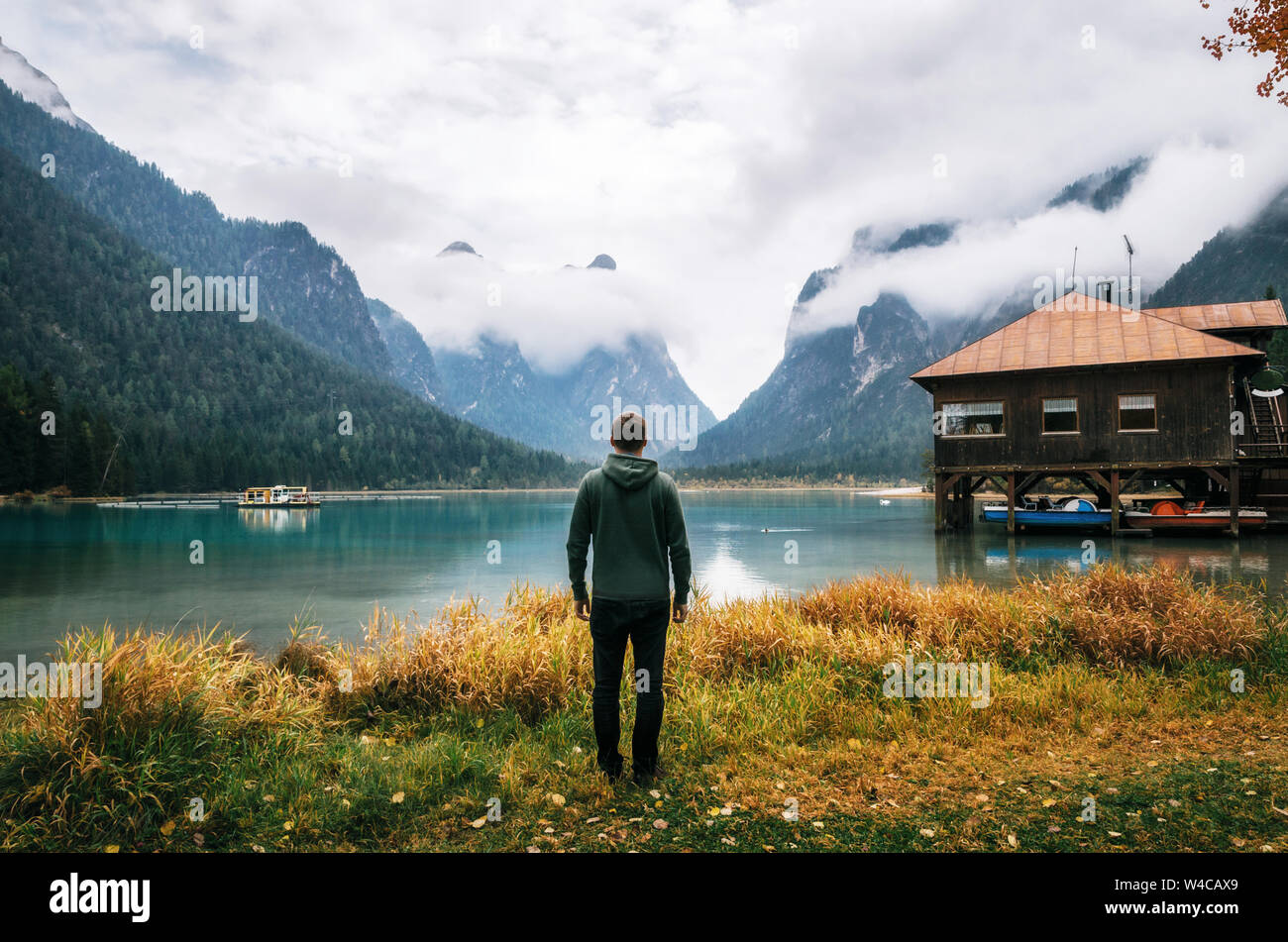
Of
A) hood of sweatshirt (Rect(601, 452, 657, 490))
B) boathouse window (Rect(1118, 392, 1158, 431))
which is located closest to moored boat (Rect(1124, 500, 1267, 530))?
boathouse window (Rect(1118, 392, 1158, 431))

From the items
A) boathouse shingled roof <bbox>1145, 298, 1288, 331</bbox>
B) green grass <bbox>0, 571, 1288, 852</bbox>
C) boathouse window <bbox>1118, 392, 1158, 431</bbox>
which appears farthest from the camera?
boathouse shingled roof <bbox>1145, 298, 1288, 331</bbox>

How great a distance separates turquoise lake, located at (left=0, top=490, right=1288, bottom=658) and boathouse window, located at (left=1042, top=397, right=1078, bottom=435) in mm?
4925

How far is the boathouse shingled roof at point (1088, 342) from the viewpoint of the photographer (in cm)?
2881

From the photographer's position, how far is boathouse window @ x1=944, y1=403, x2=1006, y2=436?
31797mm

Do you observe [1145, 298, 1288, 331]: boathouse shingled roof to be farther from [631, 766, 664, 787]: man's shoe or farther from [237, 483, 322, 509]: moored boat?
[237, 483, 322, 509]: moored boat

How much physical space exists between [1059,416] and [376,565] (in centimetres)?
3025

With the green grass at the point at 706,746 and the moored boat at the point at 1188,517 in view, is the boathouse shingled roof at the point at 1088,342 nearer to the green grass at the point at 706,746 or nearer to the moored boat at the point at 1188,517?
the moored boat at the point at 1188,517

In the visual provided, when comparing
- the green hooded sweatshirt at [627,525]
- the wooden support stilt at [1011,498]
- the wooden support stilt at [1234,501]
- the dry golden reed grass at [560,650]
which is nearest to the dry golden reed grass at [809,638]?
the dry golden reed grass at [560,650]

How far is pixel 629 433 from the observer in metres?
5.21

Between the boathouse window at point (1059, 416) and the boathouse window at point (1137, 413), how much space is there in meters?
1.62

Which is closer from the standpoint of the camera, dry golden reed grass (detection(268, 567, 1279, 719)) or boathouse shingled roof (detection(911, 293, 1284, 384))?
dry golden reed grass (detection(268, 567, 1279, 719))
